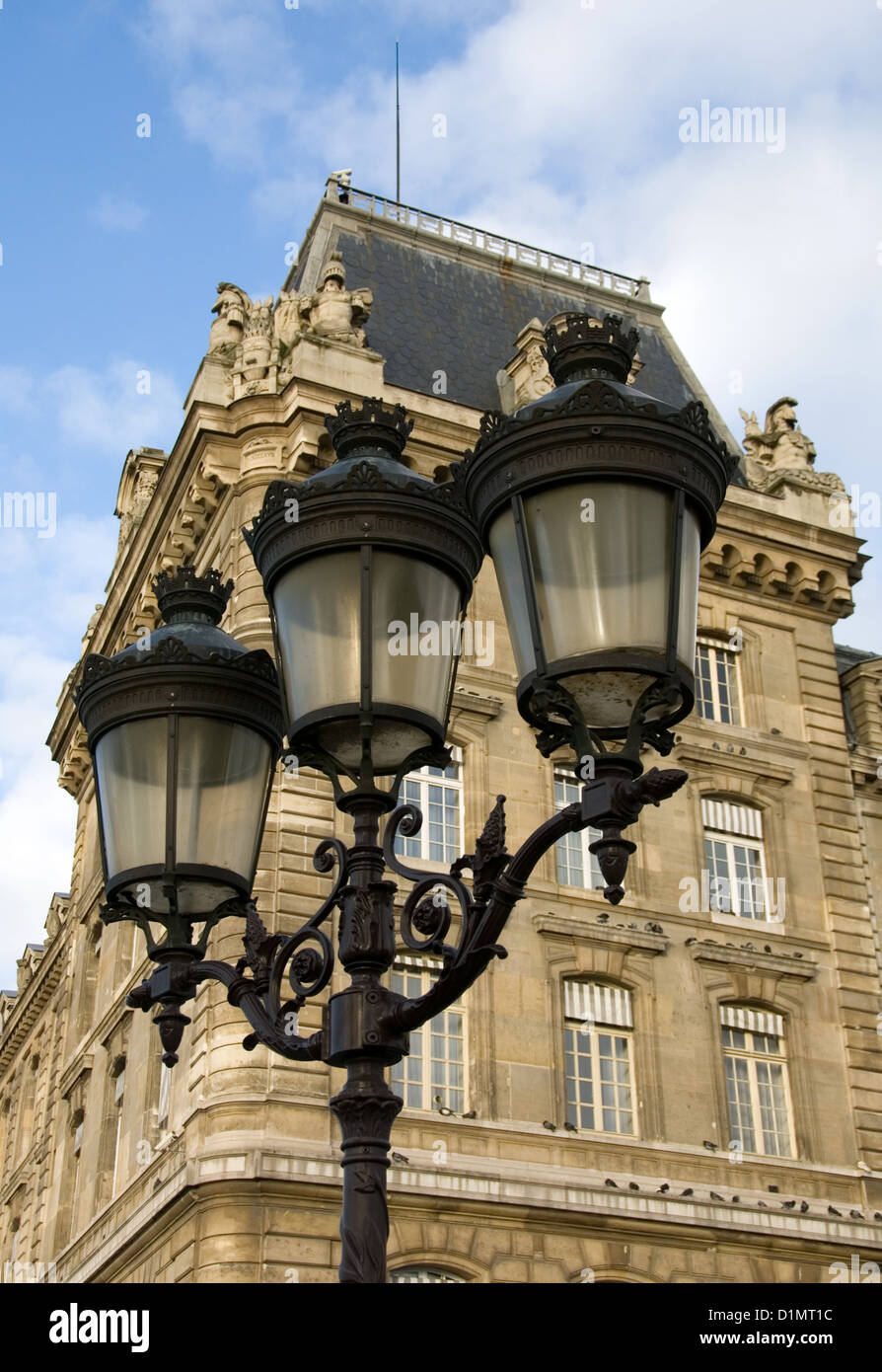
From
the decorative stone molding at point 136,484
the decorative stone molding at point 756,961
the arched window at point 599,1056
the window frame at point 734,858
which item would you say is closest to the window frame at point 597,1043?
the arched window at point 599,1056

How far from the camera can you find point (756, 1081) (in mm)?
25578

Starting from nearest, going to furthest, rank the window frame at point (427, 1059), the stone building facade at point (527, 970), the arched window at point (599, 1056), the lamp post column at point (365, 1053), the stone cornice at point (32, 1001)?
the lamp post column at point (365, 1053) → the stone building facade at point (527, 970) → the window frame at point (427, 1059) → the arched window at point (599, 1056) → the stone cornice at point (32, 1001)

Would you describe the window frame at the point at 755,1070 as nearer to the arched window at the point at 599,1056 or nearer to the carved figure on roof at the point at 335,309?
the arched window at the point at 599,1056

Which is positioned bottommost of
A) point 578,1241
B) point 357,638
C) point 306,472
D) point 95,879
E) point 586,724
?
point 586,724

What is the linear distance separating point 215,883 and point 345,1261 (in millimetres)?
2254

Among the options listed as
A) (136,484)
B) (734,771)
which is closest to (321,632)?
(734,771)

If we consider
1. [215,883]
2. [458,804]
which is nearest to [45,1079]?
[458,804]

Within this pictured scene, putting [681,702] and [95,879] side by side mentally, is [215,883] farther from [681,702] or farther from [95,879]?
[95,879]

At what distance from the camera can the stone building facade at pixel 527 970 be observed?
22000 mm

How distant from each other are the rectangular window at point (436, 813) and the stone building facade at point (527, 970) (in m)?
0.07

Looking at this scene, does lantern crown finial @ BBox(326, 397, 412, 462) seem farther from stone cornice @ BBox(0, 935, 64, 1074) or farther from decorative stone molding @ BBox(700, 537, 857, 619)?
stone cornice @ BBox(0, 935, 64, 1074)

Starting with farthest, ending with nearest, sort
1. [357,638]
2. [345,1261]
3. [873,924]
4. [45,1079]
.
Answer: [45,1079]
[873,924]
[357,638]
[345,1261]

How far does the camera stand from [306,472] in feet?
85.9

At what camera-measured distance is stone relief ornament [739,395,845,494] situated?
31.2 m
